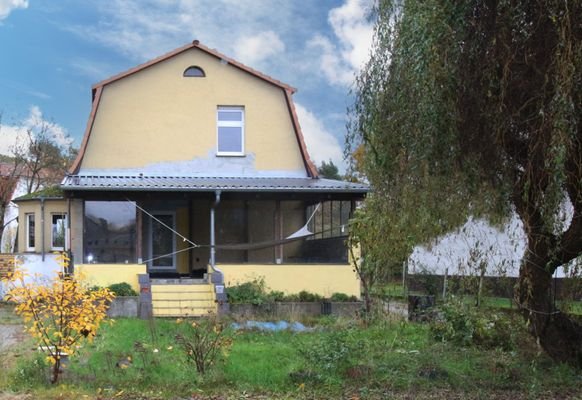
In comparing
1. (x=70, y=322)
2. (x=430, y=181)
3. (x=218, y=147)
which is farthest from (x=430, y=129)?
(x=218, y=147)

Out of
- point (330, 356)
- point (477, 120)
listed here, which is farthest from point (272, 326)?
point (477, 120)

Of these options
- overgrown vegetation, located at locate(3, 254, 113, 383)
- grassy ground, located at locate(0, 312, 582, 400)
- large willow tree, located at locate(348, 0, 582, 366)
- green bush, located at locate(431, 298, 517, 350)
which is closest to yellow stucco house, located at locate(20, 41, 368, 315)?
green bush, located at locate(431, 298, 517, 350)

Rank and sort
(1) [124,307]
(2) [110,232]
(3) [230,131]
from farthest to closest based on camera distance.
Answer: (3) [230,131] → (2) [110,232] → (1) [124,307]

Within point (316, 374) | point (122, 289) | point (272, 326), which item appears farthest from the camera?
point (122, 289)

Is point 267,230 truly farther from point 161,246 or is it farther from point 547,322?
point 547,322

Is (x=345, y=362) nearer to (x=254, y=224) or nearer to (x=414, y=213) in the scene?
(x=414, y=213)

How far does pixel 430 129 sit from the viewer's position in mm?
6840

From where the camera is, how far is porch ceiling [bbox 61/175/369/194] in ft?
52.6

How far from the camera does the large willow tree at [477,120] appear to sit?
6.16 metres

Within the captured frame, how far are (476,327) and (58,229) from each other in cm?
1424

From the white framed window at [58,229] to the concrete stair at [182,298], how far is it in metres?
4.70

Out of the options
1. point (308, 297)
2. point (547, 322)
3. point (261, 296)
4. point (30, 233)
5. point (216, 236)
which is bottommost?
point (308, 297)

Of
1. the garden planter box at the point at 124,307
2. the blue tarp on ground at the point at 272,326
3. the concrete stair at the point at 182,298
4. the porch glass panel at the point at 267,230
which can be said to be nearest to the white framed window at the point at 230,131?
the porch glass panel at the point at 267,230

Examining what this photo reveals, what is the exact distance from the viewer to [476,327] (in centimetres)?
981
